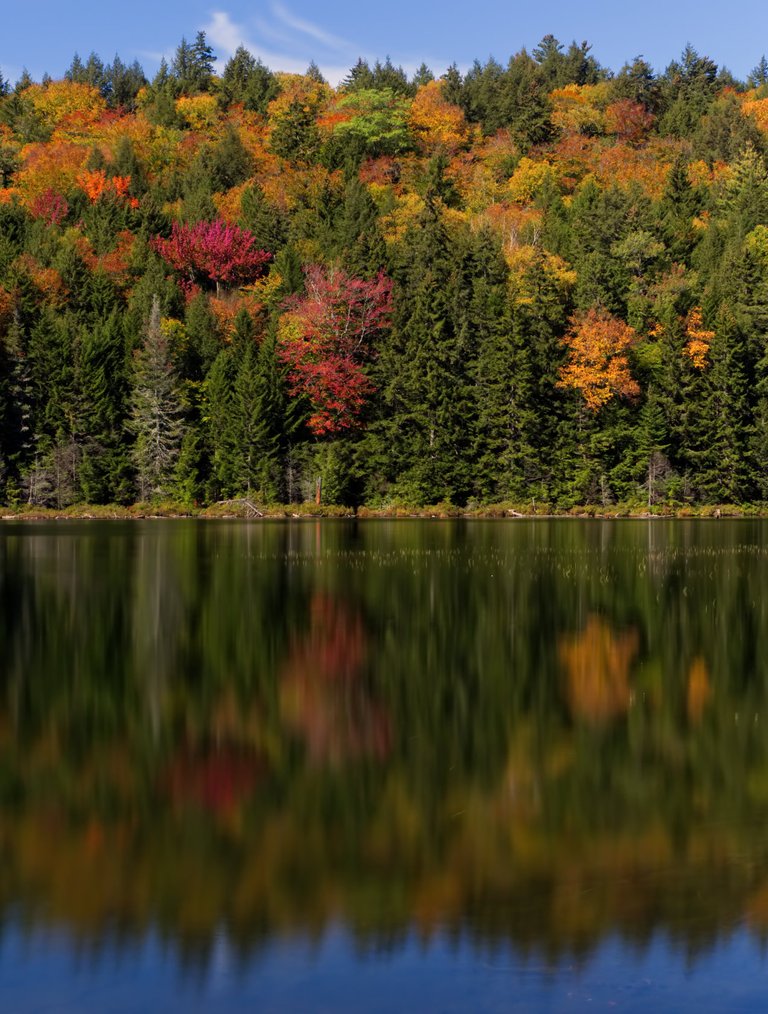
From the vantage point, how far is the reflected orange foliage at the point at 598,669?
46.7 ft

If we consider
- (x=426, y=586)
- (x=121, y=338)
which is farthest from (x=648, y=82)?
(x=426, y=586)

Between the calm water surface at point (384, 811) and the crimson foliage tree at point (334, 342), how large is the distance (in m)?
56.0

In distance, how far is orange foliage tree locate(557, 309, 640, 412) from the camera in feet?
253

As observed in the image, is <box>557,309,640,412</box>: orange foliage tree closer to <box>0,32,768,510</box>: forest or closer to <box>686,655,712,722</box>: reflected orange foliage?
<box>0,32,768,510</box>: forest

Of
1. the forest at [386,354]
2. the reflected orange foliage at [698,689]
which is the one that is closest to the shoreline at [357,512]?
the forest at [386,354]

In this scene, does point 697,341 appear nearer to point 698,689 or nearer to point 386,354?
point 386,354

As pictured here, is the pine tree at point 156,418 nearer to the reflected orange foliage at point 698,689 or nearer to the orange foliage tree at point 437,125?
the orange foliage tree at point 437,125

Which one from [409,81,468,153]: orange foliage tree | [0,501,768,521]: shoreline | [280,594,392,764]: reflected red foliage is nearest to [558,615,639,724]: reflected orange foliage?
[280,594,392,764]: reflected red foliage

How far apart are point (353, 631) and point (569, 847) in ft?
39.6

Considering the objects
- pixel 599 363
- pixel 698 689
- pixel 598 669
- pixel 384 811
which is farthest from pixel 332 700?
pixel 599 363

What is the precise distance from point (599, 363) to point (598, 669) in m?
62.1

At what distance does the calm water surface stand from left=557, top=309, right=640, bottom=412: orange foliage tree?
55216mm

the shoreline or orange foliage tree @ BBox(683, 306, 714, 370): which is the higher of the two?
orange foliage tree @ BBox(683, 306, 714, 370)

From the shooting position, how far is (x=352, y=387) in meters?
78.6
